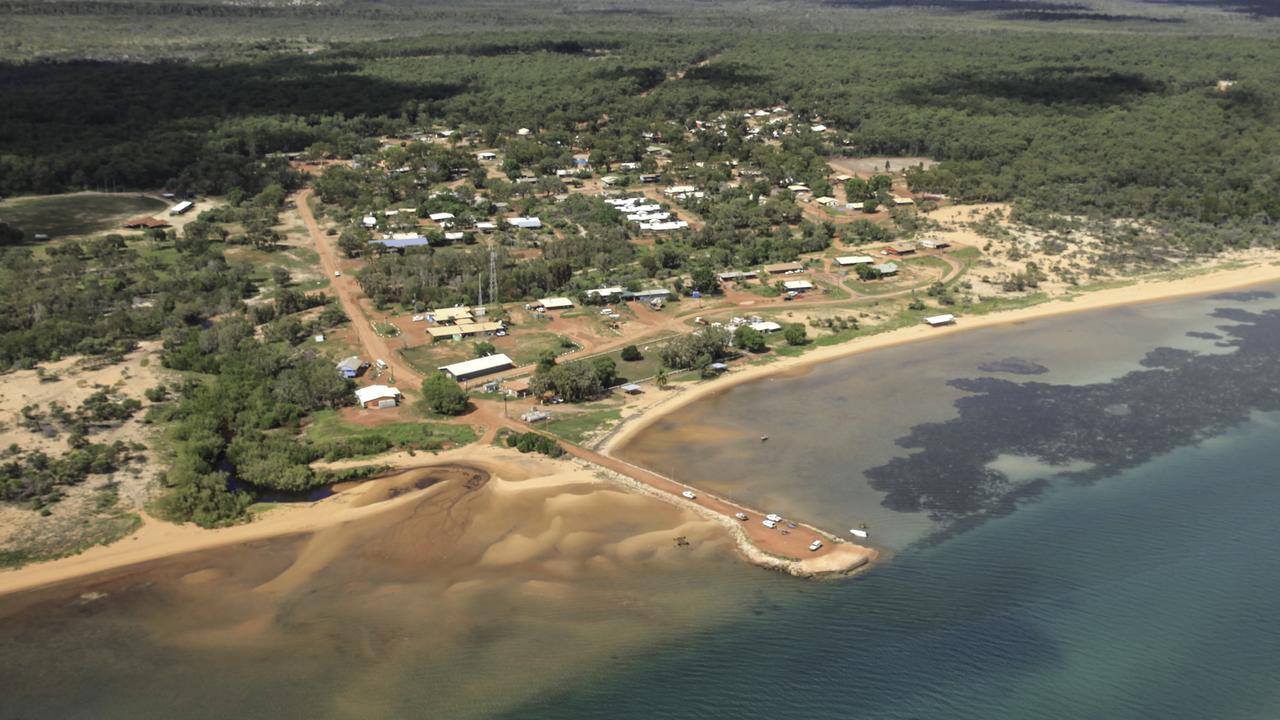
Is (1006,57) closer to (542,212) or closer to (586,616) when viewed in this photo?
(542,212)

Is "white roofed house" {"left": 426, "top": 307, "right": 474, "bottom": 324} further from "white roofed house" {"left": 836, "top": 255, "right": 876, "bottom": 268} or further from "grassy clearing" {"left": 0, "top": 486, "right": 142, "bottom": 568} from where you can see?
"white roofed house" {"left": 836, "top": 255, "right": 876, "bottom": 268}

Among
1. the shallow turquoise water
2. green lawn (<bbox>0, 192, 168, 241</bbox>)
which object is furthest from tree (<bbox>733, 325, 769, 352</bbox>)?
green lawn (<bbox>0, 192, 168, 241</bbox>)

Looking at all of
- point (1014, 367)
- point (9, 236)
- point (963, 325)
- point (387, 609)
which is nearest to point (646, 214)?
point (963, 325)

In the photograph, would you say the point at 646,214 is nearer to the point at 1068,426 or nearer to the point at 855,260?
the point at 855,260

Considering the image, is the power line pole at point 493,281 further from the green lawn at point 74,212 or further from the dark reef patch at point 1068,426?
the green lawn at point 74,212

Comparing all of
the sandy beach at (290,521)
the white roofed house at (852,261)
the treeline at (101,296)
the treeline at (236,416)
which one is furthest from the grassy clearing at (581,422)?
the white roofed house at (852,261)

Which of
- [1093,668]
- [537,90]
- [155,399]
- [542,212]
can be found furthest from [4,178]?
[1093,668]
